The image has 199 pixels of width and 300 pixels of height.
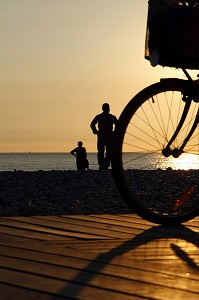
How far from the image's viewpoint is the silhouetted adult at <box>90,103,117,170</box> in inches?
541

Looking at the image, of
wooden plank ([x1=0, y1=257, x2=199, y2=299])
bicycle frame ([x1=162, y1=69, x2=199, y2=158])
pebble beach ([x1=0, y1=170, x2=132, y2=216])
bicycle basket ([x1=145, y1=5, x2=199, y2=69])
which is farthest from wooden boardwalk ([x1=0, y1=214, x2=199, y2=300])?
bicycle basket ([x1=145, y1=5, x2=199, y2=69])

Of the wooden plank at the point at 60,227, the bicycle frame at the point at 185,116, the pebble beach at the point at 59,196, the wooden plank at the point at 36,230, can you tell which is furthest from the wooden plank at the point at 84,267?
the pebble beach at the point at 59,196

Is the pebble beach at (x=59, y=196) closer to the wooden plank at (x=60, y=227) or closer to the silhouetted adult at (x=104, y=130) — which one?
the wooden plank at (x=60, y=227)

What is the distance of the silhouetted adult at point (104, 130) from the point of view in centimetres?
1375

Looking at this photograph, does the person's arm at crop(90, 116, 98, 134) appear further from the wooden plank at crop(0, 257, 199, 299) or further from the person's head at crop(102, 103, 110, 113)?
the wooden plank at crop(0, 257, 199, 299)

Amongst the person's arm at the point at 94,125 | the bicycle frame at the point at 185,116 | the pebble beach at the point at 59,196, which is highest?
the person's arm at the point at 94,125

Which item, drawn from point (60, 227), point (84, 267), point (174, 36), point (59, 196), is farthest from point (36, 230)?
point (59, 196)

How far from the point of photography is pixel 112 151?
4348mm

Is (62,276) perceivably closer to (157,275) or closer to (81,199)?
(157,275)

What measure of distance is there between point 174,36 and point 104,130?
9.52 m

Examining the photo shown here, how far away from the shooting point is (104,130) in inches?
543

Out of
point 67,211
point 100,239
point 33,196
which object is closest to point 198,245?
point 100,239

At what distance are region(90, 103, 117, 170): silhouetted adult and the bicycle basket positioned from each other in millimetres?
9289

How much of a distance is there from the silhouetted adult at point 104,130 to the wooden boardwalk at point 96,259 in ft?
29.3
